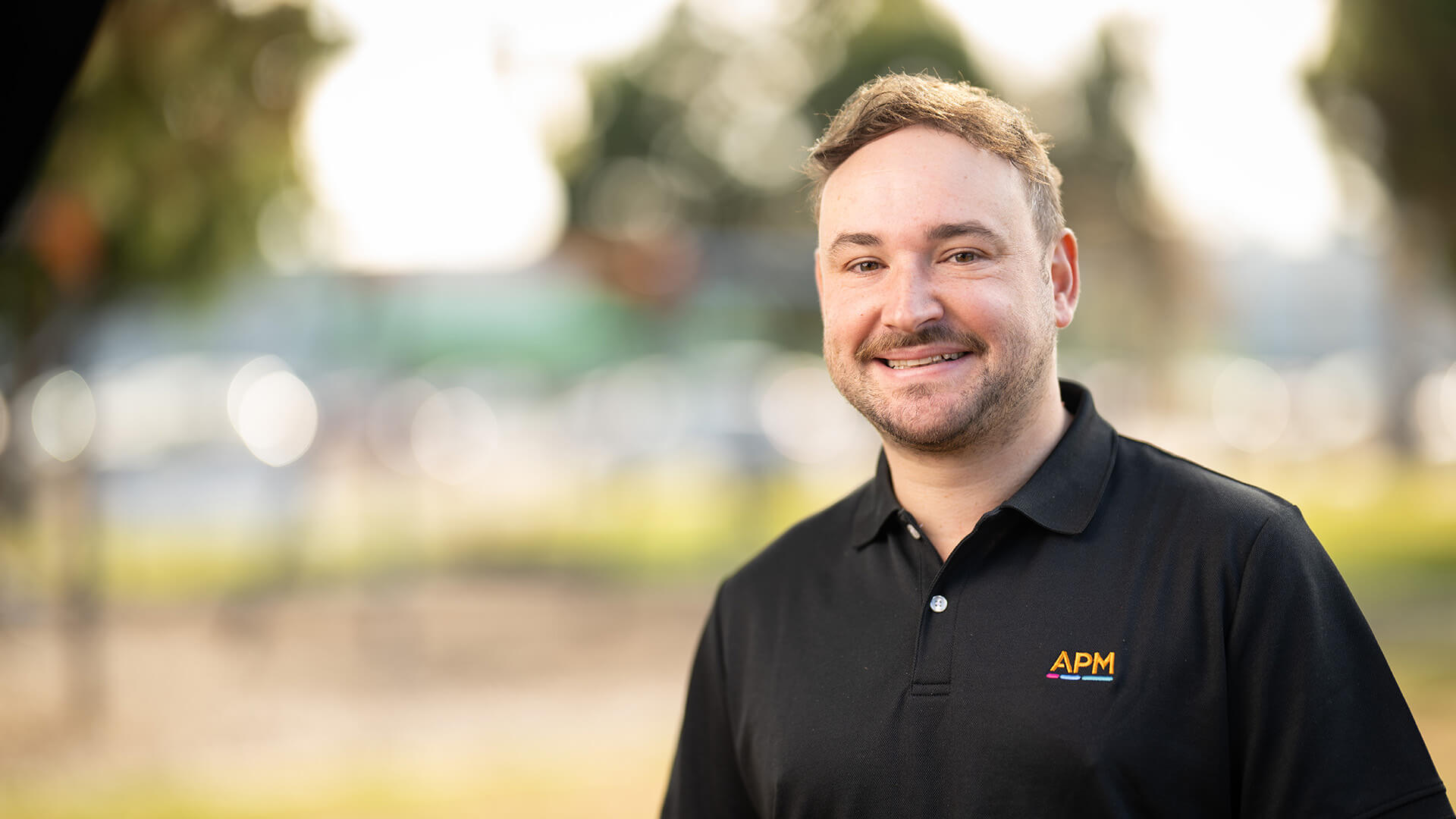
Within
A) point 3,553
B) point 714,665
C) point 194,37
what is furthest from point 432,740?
point 3,553

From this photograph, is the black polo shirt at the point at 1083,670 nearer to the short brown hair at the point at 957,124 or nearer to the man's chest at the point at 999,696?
the man's chest at the point at 999,696

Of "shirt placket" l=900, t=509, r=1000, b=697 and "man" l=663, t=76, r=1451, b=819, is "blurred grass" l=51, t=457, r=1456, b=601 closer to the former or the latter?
"man" l=663, t=76, r=1451, b=819

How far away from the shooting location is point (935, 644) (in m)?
2.15

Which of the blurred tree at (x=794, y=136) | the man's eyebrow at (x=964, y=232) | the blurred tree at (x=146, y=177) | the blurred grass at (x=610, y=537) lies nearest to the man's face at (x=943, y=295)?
the man's eyebrow at (x=964, y=232)

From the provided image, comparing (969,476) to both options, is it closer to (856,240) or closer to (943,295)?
(943,295)

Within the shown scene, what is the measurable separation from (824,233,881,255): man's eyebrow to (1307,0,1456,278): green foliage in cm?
1173

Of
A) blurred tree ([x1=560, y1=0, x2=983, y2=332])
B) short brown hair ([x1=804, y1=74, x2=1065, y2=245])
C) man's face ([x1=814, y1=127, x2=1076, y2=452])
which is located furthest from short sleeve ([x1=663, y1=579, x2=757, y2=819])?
blurred tree ([x1=560, y1=0, x2=983, y2=332])

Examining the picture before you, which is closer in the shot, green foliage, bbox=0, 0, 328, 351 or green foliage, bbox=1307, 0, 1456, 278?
green foliage, bbox=0, 0, 328, 351

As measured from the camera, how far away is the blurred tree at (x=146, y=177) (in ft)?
28.2

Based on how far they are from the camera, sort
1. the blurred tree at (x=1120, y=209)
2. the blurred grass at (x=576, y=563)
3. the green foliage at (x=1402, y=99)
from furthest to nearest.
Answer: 1. the blurred tree at (x=1120, y=209)
2. the green foliage at (x=1402, y=99)
3. the blurred grass at (x=576, y=563)

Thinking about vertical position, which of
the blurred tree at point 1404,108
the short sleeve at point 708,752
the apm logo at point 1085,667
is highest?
the blurred tree at point 1404,108

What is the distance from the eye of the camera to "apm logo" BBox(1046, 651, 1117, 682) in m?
2.01

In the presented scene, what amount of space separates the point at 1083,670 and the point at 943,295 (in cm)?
68

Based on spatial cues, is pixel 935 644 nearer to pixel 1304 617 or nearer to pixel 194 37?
pixel 1304 617
